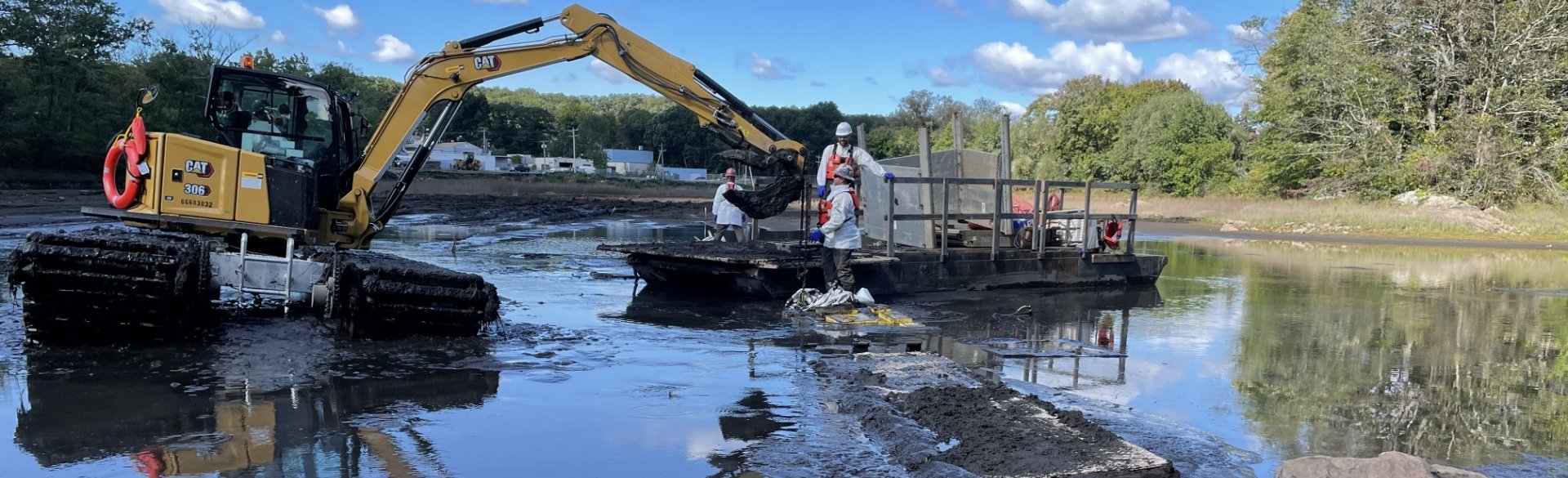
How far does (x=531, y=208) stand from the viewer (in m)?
40.1

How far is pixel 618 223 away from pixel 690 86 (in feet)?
72.2

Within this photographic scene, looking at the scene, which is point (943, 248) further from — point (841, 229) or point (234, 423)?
point (234, 423)

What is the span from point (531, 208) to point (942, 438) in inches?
1417

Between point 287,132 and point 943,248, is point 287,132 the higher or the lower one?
the higher one

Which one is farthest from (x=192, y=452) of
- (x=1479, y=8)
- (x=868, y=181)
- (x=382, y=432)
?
(x=1479, y=8)

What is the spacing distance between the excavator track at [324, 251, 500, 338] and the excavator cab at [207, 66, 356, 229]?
0.61m

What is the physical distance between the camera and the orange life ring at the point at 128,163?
8.25 m

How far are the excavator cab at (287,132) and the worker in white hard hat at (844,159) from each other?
4889mm

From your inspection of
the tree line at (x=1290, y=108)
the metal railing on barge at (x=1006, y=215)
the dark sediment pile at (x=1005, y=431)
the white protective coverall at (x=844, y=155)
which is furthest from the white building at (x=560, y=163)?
the dark sediment pile at (x=1005, y=431)

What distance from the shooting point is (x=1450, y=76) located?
128 feet

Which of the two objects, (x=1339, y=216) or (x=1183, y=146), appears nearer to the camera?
(x=1339, y=216)

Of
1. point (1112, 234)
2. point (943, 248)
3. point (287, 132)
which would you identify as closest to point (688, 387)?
point (287, 132)

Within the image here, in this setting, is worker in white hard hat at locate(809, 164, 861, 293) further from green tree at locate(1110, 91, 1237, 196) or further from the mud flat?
green tree at locate(1110, 91, 1237, 196)

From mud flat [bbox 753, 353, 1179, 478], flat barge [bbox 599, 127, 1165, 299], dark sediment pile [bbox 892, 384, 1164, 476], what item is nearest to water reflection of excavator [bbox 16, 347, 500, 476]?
mud flat [bbox 753, 353, 1179, 478]
